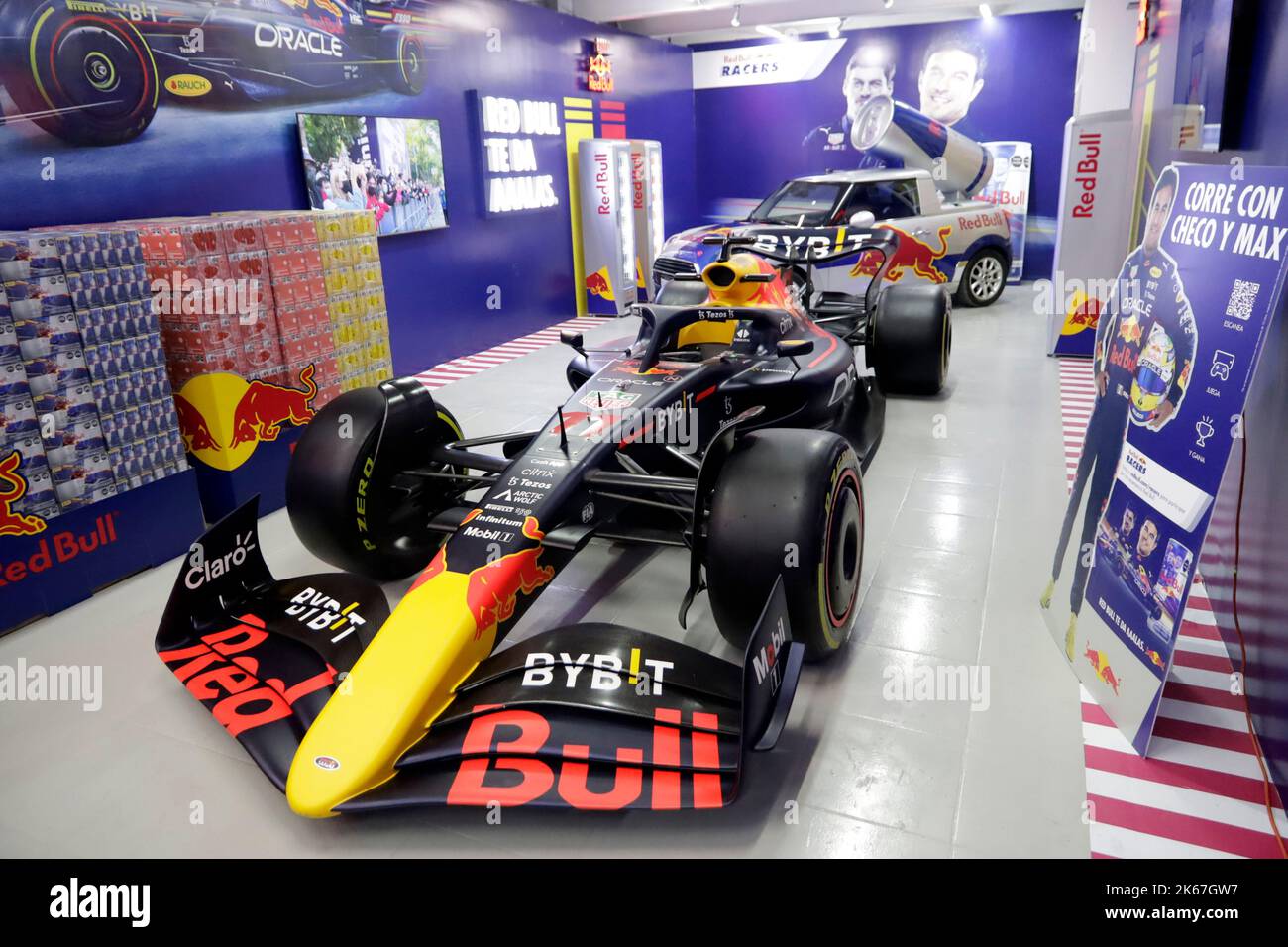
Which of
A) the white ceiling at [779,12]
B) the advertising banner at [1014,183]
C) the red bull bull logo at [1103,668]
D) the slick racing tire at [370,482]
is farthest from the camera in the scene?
the advertising banner at [1014,183]

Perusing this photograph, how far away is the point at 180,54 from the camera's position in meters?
5.26

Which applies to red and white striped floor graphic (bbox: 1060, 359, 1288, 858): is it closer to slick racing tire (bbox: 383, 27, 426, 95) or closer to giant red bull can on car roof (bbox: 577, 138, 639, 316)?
slick racing tire (bbox: 383, 27, 426, 95)

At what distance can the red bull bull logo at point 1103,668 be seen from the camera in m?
2.70

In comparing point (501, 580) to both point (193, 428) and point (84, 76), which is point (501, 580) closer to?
point (193, 428)

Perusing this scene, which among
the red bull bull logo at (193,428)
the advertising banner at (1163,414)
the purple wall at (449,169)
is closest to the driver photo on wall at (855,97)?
the purple wall at (449,169)

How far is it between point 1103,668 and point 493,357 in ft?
21.2

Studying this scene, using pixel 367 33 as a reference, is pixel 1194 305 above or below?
below

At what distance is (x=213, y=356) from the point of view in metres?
4.30

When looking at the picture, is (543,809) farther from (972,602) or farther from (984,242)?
(984,242)

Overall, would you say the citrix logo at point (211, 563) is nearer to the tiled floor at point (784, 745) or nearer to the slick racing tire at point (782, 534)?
the tiled floor at point (784, 745)

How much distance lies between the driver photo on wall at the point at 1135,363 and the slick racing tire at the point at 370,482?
93.1 inches

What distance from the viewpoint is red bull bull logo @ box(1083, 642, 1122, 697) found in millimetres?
2697

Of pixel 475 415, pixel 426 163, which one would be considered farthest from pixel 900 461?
pixel 426 163
